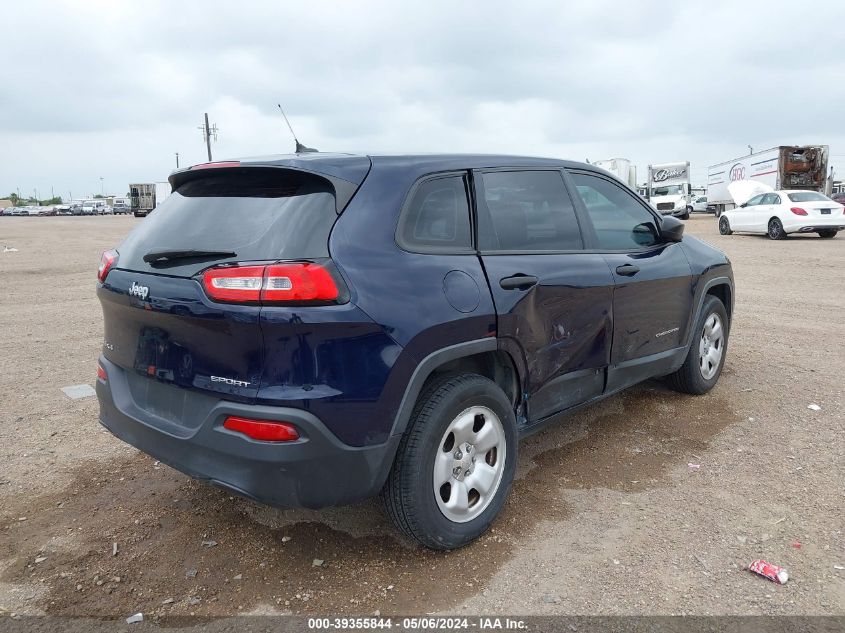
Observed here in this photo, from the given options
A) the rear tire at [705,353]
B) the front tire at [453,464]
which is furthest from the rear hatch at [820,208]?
the front tire at [453,464]

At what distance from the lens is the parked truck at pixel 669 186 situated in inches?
1281

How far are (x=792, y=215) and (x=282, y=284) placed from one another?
2020 centimetres

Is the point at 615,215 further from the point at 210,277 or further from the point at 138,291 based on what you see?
the point at 138,291

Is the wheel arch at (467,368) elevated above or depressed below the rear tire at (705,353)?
above

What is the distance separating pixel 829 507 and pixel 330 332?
8.84 feet

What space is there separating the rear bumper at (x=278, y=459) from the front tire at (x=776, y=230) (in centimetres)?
2018

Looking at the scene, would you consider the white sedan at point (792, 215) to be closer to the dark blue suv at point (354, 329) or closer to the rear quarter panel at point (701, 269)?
the rear quarter panel at point (701, 269)

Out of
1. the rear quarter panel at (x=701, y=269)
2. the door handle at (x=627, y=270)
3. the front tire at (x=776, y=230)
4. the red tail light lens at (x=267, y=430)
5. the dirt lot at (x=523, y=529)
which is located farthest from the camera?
the front tire at (x=776, y=230)

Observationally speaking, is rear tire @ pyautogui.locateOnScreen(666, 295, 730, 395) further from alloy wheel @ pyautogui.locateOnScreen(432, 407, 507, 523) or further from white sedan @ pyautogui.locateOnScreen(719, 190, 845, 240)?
white sedan @ pyautogui.locateOnScreen(719, 190, 845, 240)

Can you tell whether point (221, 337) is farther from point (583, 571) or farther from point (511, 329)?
point (583, 571)

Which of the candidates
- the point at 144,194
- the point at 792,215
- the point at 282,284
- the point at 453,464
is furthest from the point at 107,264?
the point at 144,194

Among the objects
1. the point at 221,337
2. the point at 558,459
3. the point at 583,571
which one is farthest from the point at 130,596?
the point at 558,459

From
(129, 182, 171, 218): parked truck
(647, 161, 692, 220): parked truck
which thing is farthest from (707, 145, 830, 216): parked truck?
(129, 182, 171, 218): parked truck

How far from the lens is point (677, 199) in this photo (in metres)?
32.7
